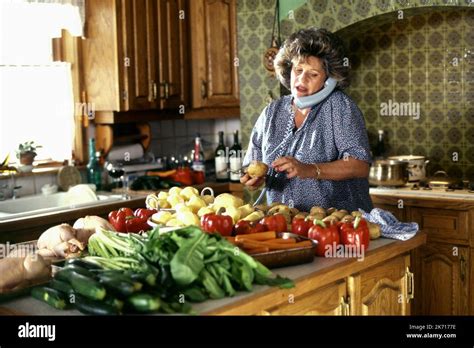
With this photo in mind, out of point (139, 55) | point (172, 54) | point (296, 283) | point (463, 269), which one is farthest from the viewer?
point (172, 54)

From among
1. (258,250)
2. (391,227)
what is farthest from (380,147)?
(258,250)

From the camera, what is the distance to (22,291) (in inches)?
96.7

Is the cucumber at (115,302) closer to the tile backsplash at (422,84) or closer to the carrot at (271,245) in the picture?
the carrot at (271,245)

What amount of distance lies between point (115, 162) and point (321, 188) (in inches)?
79.1

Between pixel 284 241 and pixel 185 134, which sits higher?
pixel 185 134

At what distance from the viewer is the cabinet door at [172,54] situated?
5258 millimetres

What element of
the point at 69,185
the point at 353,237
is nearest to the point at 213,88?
the point at 69,185

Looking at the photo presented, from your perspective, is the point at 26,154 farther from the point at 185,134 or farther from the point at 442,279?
the point at 442,279

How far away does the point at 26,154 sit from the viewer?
188 inches

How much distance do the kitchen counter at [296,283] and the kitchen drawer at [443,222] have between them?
61.7 inches

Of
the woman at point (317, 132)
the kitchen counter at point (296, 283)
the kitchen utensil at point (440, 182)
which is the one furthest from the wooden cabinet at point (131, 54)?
the kitchen counter at point (296, 283)

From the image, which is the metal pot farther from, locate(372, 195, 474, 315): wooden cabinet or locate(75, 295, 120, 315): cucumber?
locate(75, 295, 120, 315): cucumber

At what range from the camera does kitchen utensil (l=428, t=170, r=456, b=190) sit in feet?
15.8

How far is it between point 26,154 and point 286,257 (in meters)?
2.69
